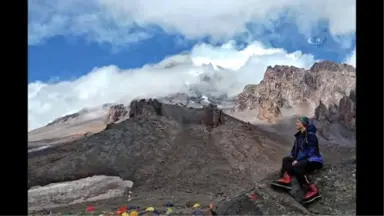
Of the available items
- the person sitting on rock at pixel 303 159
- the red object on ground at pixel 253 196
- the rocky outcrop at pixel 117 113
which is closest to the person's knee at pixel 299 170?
the person sitting on rock at pixel 303 159

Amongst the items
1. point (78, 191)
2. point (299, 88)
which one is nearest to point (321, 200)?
point (78, 191)

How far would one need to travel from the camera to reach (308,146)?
812cm

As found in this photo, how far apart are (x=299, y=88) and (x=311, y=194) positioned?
193ft

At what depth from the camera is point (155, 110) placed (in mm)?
40750

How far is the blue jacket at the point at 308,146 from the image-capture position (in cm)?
808

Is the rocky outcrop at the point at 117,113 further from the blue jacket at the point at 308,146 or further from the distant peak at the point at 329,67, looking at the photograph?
the blue jacket at the point at 308,146

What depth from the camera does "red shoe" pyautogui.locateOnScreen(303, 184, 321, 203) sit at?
7.83 metres

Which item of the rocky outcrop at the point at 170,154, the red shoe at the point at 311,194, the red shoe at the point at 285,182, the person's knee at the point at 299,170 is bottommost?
the rocky outcrop at the point at 170,154

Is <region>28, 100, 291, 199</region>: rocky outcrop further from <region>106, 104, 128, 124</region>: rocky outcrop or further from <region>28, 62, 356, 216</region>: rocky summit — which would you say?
<region>106, 104, 128, 124</region>: rocky outcrop

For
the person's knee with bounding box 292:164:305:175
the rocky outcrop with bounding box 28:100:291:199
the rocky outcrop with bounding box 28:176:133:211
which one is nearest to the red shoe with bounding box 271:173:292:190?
the person's knee with bounding box 292:164:305:175

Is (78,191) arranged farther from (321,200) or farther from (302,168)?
(321,200)
